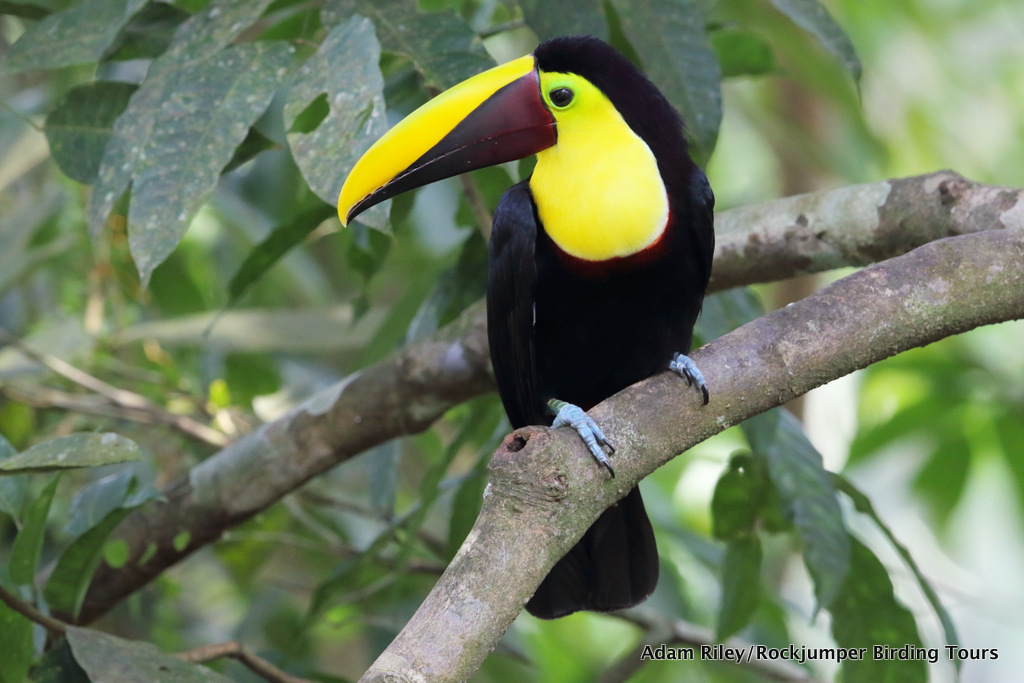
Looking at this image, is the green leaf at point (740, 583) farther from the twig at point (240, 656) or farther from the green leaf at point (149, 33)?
the green leaf at point (149, 33)

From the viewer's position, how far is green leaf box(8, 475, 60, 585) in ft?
5.70

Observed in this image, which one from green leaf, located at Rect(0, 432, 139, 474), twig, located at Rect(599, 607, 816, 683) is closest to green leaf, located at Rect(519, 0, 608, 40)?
green leaf, located at Rect(0, 432, 139, 474)

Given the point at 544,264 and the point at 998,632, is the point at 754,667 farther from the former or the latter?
the point at 998,632

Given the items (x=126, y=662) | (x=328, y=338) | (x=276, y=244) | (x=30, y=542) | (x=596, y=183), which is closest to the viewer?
(x=126, y=662)

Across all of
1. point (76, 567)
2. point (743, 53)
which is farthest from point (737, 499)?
point (76, 567)

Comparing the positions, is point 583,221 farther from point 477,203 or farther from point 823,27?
point 823,27

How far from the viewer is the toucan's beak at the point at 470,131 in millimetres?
1859

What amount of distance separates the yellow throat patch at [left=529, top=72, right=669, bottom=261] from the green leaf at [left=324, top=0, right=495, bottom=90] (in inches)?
5.6

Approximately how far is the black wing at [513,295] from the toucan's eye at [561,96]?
177 mm

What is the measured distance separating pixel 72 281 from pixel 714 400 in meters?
2.40

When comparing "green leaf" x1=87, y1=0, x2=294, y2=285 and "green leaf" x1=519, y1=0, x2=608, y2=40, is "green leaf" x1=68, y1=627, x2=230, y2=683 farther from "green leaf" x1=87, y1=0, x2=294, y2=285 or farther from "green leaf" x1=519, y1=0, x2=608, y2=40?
"green leaf" x1=519, y1=0, x2=608, y2=40

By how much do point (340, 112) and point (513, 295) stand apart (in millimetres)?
493

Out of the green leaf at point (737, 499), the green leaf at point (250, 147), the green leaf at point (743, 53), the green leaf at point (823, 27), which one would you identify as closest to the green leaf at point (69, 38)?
the green leaf at point (250, 147)

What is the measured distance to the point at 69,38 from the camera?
6.34 ft
